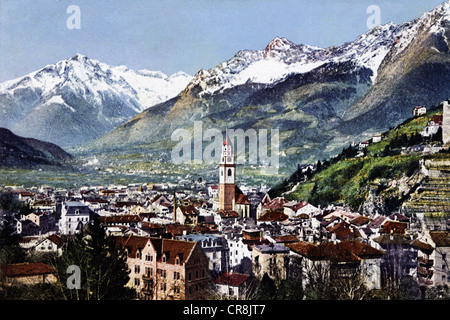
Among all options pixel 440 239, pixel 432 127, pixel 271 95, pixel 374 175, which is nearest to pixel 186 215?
pixel 374 175

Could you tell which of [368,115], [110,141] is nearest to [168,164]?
[110,141]

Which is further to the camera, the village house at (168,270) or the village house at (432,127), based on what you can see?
the village house at (432,127)

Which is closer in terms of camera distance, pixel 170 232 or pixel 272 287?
pixel 272 287

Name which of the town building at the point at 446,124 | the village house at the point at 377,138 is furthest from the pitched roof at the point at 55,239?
the village house at the point at 377,138

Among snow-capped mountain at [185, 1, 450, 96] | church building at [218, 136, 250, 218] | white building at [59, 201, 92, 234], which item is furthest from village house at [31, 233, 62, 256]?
snow-capped mountain at [185, 1, 450, 96]

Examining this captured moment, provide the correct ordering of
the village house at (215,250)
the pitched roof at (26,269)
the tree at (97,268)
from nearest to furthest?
1. the tree at (97,268)
2. the pitched roof at (26,269)
3. the village house at (215,250)

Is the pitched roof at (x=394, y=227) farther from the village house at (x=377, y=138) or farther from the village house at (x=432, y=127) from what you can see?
the village house at (x=377, y=138)

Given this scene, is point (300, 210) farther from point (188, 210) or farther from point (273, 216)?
point (188, 210)
